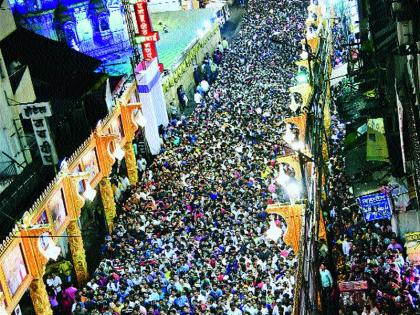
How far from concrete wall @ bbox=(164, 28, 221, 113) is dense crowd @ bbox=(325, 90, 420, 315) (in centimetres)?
1752

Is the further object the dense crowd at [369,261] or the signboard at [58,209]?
the signboard at [58,209]

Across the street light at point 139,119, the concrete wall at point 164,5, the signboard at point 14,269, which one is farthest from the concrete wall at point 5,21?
the concrete wall at point 164,5

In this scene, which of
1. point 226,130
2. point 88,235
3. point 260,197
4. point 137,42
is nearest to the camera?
point 260,197

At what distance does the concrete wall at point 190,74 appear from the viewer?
4428 cm

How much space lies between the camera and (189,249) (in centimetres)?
2536

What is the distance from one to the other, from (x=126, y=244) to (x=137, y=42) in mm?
16487

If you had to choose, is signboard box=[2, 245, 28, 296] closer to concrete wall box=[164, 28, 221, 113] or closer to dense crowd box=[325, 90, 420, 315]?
dense crowd box=[325, 90, 420, 315]

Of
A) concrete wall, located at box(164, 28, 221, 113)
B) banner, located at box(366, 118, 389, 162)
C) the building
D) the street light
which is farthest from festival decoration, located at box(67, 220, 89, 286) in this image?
concrete wall, located at box(164, 28, 221, 113)

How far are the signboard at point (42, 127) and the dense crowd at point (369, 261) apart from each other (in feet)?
35.7

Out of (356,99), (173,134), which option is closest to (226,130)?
(173,134)

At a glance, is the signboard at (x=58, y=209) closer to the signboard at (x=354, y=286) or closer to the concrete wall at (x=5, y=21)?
the concrete wall at (x=5, y=21)

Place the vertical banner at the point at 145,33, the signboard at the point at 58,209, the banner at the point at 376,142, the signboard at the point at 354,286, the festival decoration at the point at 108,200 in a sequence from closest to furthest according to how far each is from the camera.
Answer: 1. the signboard at the point at 354,286
2. the signboard at the point at 58,209
3. the banner at the point at 376,142
4. the festival decoration at the point at 108,200
5. the vertical banner at the point at 145,33

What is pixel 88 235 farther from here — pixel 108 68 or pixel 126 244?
pixel 108 68

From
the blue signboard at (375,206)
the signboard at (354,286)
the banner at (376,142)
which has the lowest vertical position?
the signboard at (354,286)
